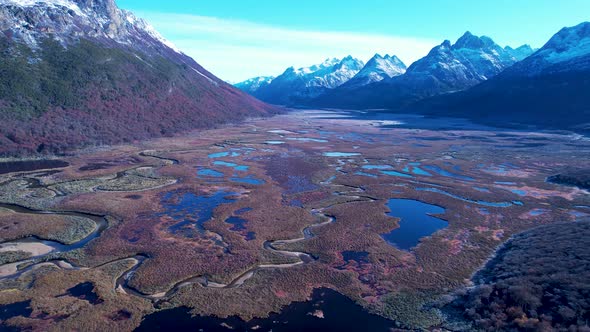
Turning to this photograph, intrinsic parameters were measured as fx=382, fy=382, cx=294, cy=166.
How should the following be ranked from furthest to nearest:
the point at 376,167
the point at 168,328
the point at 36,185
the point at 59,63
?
the point at 59,63 < the point at 376,167 < the point at 36,185 < the point at 168,328

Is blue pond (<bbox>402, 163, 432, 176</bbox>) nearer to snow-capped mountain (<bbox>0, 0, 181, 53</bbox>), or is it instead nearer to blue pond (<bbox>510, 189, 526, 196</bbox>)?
blue pond (<bbox>510, 189, 526, 196</bbox>)

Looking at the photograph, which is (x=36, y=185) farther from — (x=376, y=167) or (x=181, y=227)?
(x=376, y=167)

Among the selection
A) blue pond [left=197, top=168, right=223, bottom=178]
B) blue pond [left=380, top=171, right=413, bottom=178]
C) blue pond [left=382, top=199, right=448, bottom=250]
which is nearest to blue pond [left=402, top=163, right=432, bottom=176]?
blue pond [left=380, top=171, right=413, bottom=178]

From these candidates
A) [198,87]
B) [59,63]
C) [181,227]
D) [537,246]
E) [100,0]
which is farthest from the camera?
[198,87]

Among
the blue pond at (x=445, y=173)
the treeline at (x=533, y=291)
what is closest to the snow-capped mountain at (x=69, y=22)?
the blue pond at (x=445, y=173)

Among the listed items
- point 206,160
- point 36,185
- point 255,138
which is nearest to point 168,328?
point 36,185

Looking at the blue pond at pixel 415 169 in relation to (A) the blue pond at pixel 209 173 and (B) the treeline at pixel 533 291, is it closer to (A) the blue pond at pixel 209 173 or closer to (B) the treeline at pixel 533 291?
(A) the blue pond at pixel 209 173
